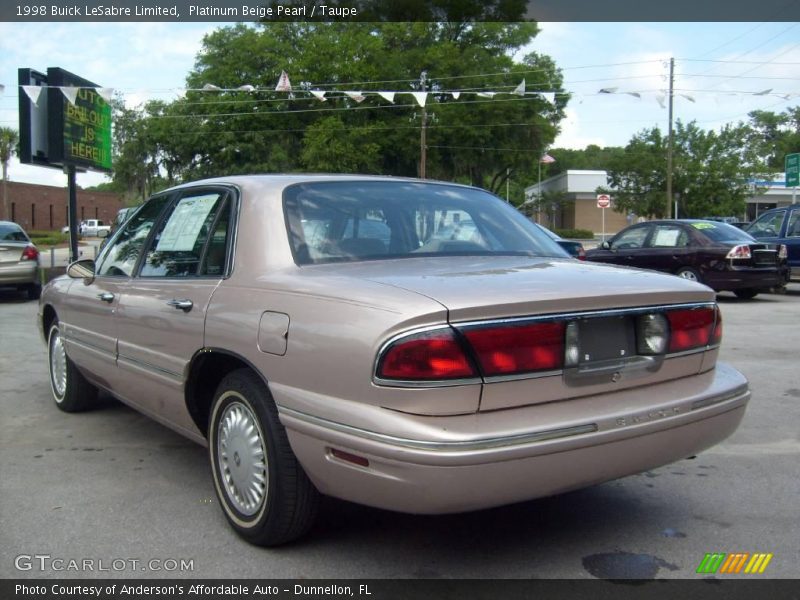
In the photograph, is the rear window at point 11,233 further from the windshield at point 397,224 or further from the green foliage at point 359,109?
the green foliage at point 359,109

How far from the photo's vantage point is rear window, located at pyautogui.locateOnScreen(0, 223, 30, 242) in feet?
46.1

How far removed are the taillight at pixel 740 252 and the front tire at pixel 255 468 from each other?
1139cm

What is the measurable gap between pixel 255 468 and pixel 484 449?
3.72ft

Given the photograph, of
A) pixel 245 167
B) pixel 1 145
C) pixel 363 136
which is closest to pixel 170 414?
pixel 363 136

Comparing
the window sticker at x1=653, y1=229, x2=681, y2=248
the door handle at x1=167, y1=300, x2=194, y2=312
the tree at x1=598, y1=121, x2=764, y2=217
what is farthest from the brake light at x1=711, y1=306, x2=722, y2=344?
the tree at x1=598, y1=121, x2=764, y2=217

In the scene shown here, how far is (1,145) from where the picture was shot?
5988cm

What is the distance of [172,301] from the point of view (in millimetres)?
3793

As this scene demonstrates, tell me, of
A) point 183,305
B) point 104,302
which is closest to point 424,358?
point 183,305

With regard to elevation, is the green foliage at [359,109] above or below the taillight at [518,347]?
above

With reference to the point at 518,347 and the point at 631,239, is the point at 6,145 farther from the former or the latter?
the point at 518,347

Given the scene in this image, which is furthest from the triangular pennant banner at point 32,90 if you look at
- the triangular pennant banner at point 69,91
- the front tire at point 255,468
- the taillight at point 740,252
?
the front tire at point 255,468

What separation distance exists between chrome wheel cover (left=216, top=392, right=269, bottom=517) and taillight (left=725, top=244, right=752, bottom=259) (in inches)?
449

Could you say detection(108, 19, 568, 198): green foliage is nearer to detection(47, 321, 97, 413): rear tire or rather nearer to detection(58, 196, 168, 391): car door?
detection(47, 321, 97, 413): rear tire

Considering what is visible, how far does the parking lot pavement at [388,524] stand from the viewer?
3.09 metres
